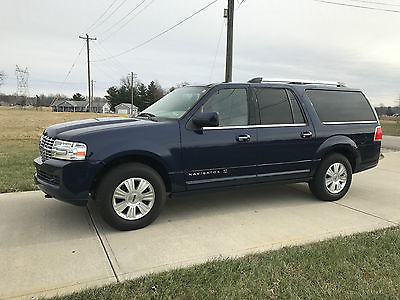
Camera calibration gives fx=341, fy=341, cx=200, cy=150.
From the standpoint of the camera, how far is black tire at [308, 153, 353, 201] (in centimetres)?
526

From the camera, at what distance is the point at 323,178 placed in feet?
17.3

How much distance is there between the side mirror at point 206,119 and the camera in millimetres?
4125

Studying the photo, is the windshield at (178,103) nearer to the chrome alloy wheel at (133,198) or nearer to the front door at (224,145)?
the front door at (224,145)

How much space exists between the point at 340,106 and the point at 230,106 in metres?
2.10

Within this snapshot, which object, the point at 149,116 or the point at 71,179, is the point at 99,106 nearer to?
the point at 149,116

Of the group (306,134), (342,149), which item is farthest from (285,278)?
(342,149)

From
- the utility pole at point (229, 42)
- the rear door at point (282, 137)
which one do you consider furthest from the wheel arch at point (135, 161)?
the utility pole at point (229, 42)

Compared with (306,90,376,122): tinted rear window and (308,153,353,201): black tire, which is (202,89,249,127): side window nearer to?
(306,90,376,122): tinted rear window

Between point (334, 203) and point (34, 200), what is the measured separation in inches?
180

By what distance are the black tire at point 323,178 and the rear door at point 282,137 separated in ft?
0.77

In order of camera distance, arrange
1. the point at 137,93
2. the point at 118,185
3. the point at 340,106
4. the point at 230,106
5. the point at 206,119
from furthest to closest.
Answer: the point at 137,93
the point at 340,106
the point at 230,106
the point at 206,119
the point at 118,185

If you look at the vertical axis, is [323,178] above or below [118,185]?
below

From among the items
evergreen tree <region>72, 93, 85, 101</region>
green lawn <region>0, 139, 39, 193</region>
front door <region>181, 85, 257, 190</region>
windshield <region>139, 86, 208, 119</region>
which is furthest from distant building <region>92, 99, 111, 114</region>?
front door <region>181, 85, 257, 190</region>

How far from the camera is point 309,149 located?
16.7 feet
